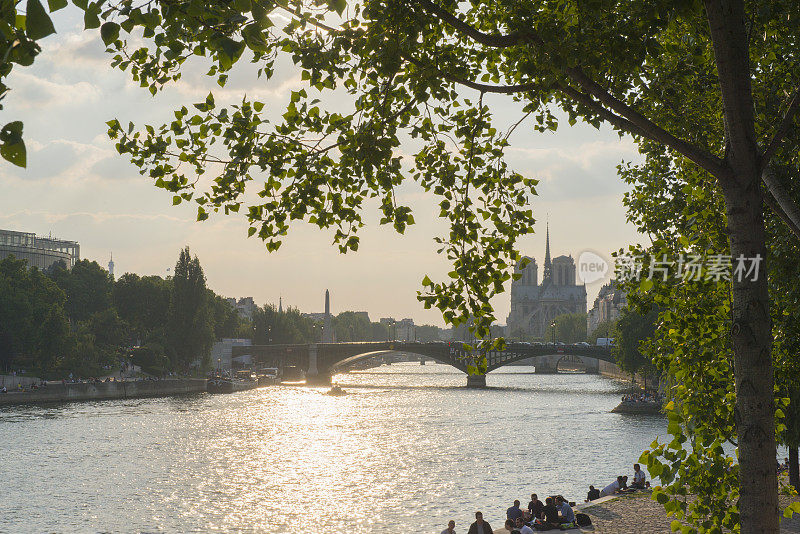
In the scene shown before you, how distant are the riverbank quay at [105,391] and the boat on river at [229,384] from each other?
1.26 m

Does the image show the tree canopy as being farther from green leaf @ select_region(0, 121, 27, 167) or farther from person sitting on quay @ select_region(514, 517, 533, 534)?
person sitting on quay @ select_region(514, 517, 533, 534)

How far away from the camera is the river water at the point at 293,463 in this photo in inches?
1110

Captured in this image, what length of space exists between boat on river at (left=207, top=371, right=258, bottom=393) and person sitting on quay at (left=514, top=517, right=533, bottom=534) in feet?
227

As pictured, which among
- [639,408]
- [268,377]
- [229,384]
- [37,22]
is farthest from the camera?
[268,377]

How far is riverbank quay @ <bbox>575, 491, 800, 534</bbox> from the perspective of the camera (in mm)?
20344

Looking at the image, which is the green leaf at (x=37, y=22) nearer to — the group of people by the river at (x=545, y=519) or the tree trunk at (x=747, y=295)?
the tree trunk at (x=747, y=295)

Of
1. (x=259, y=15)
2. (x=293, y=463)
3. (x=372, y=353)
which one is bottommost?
(x=293, y=463)

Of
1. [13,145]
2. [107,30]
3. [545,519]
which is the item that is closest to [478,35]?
[107,30]

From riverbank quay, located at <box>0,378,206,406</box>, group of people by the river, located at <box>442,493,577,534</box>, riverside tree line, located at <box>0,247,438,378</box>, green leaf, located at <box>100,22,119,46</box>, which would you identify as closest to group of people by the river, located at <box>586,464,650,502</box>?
group of people by the river, located at <box>442,493,577,534</box>

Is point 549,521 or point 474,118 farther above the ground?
point 474,118

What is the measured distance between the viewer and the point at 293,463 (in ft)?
130

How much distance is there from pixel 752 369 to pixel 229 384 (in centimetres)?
8694

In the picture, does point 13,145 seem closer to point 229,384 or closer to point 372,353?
point 229,384

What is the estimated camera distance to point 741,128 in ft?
20.6
